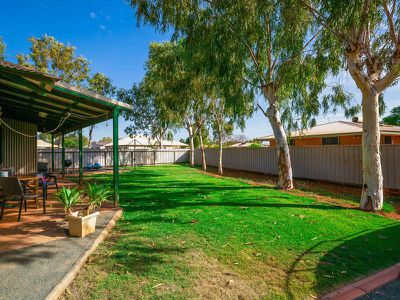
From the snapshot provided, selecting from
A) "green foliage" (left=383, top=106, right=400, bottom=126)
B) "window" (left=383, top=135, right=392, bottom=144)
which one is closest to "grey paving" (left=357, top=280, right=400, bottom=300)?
"window" (left=383, top=135, right=392, bottom=144)

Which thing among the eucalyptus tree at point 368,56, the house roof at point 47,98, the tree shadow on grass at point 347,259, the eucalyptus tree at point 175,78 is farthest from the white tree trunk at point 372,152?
the eucalyptus tree at point 175,78

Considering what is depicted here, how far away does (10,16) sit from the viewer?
35.2 ft

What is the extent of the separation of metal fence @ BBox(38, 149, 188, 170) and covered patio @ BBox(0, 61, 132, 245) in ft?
18.5

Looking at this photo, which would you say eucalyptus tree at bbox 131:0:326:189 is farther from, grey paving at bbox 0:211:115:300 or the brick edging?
grey paving at bbox 0:211:115:300

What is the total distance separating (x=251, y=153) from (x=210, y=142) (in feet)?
53.2

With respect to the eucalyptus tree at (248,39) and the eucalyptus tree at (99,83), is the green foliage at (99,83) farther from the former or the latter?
the eucalyptus tree at (248,39)

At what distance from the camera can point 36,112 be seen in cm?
905

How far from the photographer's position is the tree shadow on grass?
9.20 feet

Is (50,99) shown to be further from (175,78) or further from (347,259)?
(175,78)

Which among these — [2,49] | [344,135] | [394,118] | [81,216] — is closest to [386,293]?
[81,216]

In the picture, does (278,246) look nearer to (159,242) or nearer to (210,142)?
(159,242)

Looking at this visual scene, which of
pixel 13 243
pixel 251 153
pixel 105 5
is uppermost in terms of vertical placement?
pixel 105 5

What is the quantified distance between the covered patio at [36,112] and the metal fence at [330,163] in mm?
7996

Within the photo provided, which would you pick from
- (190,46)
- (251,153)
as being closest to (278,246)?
(190,46)
